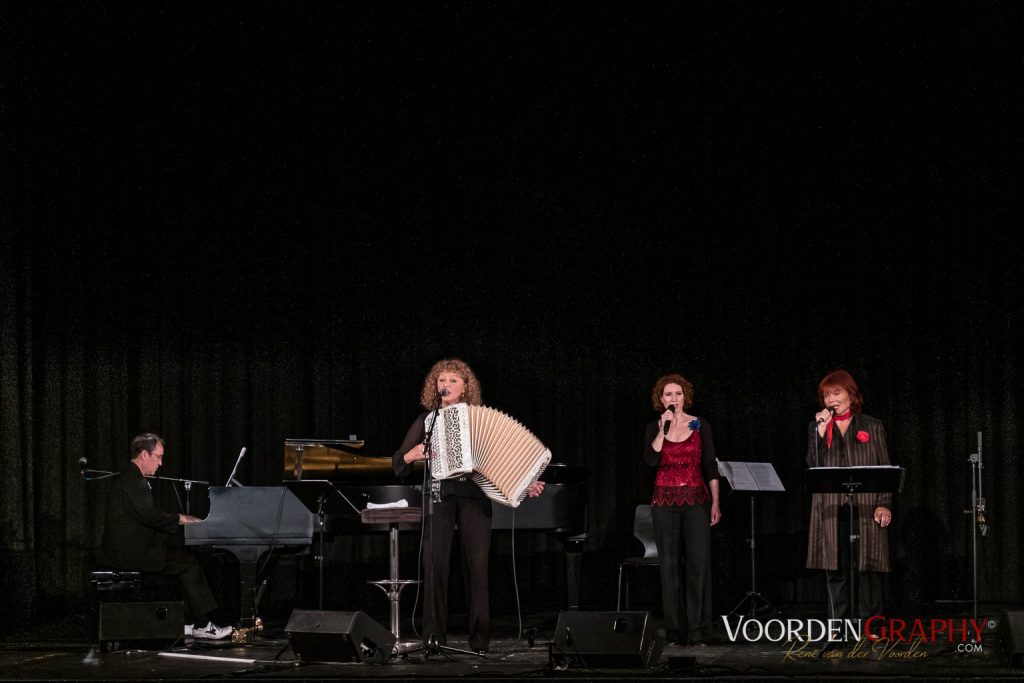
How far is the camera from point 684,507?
21.0ft

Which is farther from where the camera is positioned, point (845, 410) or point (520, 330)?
point (520, 330)

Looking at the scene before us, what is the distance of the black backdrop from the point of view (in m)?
8.72

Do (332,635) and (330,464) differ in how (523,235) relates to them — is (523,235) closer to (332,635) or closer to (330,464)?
(330,464)

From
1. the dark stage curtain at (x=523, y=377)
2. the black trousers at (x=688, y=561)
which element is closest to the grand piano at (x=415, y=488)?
the black trousers at (x=688, y=561)

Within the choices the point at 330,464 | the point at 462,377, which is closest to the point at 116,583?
the point at 330,464

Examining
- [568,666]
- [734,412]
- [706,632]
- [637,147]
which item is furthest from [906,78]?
[568,666]

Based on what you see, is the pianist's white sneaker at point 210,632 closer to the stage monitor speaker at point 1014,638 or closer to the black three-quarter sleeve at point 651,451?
the black three-quarter sleeve at point 651,451

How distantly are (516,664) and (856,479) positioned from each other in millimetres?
1978

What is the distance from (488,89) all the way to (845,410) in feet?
13.3

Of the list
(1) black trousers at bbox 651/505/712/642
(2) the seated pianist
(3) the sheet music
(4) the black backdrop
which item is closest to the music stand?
(3) the sheet music

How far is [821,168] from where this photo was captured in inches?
348

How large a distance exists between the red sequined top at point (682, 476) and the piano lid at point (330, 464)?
1.61 meters

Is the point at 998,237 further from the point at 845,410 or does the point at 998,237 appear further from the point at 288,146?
the point at 288,146

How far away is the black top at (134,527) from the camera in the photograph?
22.8ft
